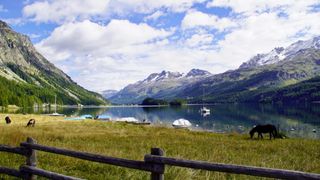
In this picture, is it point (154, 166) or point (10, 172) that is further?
point (10, 172)

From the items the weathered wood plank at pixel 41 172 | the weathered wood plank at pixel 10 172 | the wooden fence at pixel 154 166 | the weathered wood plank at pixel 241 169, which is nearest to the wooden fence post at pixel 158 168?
the wooden fence at pixel 154 166

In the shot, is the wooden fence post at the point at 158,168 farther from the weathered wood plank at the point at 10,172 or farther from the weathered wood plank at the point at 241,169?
→ the weathered wood plank at the point at 10,172

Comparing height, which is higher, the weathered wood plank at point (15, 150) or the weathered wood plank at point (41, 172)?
the weathered wood plank at point (15, 150)

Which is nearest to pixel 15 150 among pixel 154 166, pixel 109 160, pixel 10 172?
pixel 10 172

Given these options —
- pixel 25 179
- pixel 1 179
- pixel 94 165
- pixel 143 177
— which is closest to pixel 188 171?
pixel 143 177

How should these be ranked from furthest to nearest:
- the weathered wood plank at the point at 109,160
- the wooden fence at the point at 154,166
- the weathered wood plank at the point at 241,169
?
the weathered wood plank at the point at 109,160 → the wooden fence at the point at 154,166 → the weathered wood plank at the point at 241,169

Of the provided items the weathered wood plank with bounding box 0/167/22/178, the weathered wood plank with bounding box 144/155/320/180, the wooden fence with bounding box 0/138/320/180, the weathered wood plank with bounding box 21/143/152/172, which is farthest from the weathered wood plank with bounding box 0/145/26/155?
the weathered wood plank with bounding box 144/155/320/180

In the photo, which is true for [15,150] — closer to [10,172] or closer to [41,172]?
[10,172]

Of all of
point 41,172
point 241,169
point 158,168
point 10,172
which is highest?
point 241,169

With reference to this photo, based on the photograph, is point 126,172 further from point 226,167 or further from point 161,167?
point 226,167

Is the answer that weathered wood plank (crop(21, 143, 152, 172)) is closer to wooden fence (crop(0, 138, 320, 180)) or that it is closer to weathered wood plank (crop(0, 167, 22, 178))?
wooden fence (crop(0, 138, 320, 180))

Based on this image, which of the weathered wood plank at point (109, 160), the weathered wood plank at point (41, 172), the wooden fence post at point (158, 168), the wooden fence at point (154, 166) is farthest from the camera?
the weathered wood plank at point (41, 172)

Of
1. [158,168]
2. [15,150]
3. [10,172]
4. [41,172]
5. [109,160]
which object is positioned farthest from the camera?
[15,150]

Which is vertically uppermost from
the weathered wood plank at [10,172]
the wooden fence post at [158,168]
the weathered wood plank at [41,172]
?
the wooden fence post at [158,168]
